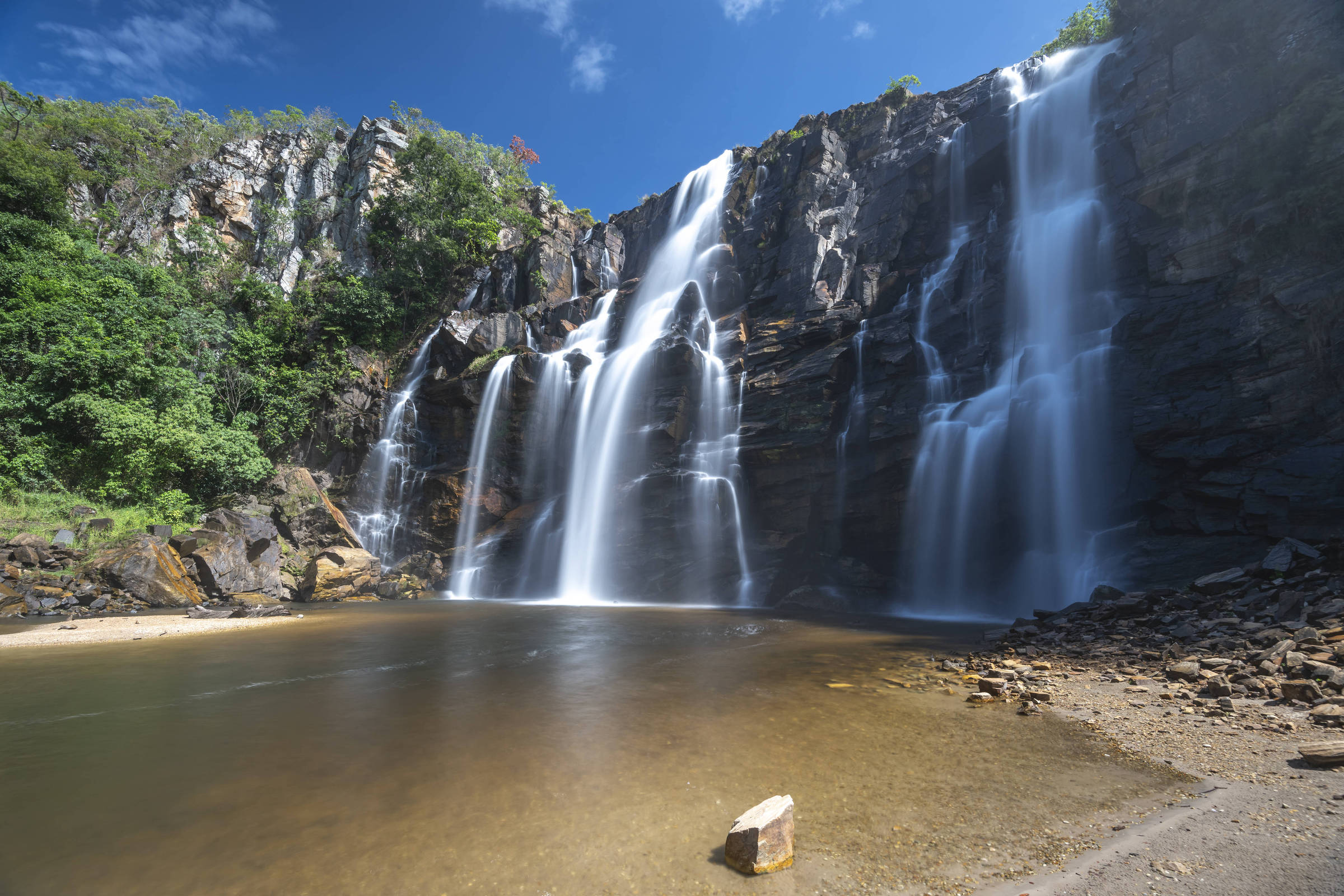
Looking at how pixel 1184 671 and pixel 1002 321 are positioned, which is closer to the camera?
pixel 1184 671

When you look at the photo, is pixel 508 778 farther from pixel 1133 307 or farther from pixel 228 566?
pixel 1133 307

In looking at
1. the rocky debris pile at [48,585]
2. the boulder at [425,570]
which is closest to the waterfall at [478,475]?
the boulder at [425,570]

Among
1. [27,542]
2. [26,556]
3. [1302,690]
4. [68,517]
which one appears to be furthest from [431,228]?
[1302,690]

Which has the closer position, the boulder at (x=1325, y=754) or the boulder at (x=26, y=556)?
the boulder at (x=1325, y=754)

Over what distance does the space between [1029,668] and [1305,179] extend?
14.8 meters

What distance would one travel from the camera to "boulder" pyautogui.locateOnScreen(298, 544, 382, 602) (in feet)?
62.3

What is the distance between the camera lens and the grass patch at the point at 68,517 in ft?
48.3

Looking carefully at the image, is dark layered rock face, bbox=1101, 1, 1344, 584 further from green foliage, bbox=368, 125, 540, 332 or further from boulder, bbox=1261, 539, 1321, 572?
green foliage, bbox=368, 125, 540, 332

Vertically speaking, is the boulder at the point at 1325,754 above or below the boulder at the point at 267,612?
above

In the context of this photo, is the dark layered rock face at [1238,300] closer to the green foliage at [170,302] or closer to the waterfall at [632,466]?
the waterfall at [632,466]

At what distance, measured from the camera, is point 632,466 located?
22.9 m

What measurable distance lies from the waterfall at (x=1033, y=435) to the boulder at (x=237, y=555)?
1974cm

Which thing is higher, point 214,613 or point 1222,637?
point 1222,637

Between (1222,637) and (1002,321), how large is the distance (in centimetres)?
1369
